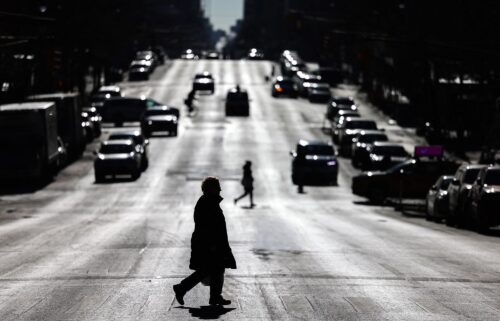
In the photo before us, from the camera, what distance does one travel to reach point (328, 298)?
1560cm

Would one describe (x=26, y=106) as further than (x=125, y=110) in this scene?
No

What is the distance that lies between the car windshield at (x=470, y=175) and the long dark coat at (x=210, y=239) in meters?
19.3

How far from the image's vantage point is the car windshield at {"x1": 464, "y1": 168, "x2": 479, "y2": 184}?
33.2 m

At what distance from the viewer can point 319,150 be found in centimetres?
5553

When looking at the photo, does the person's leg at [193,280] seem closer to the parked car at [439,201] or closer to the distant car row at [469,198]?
the distant car row at [469,198]

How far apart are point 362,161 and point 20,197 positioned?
18337 millimetres

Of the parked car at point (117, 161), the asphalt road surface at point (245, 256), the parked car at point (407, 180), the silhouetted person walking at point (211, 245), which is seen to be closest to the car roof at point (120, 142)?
the parked car at point (117, 161)

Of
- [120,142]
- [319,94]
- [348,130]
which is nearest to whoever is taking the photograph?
[120,142]

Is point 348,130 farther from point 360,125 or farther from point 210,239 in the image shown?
A: point 210,239

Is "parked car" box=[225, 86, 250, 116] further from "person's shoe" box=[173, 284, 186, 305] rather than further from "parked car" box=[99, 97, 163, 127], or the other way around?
"person's shoe" box=[173, 284, 186, 305]

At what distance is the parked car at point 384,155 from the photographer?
5488 centimetres

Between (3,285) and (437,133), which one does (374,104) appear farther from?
(3,285)

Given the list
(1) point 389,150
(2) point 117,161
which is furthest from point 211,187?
(1) point 389,150

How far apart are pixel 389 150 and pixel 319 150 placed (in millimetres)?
3159
